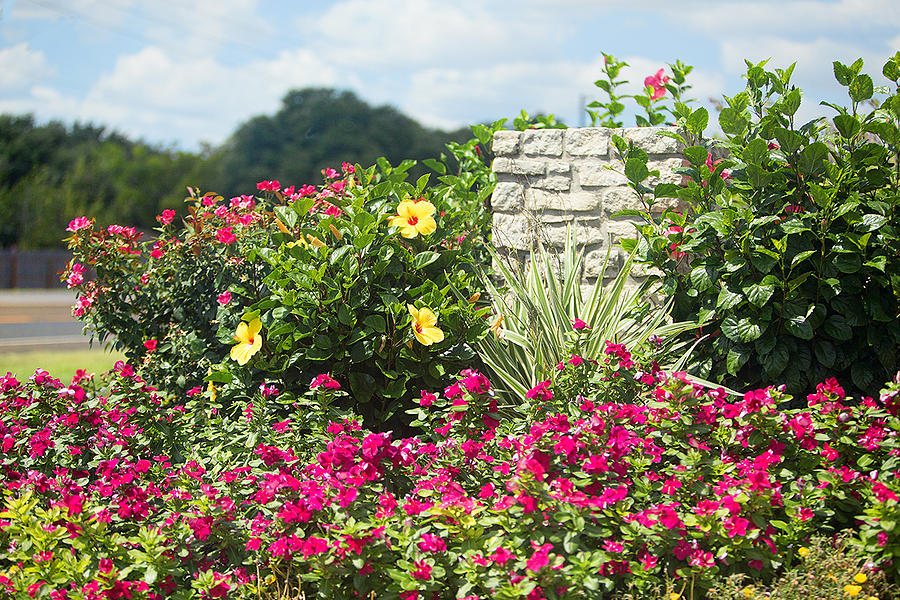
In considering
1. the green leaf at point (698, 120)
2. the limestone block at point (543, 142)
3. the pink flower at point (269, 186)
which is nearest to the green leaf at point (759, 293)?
the green leaf at point (698, 120)

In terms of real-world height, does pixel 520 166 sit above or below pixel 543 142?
below

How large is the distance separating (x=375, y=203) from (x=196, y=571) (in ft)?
6.51

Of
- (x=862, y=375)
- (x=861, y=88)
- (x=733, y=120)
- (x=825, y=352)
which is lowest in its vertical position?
(x=862, y=375)

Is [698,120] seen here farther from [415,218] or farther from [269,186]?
[269,186]

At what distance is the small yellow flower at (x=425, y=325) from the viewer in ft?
10.7

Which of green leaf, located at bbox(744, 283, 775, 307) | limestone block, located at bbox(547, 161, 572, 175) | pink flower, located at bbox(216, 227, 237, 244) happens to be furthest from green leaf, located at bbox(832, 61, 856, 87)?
pink flower, located at bbox(216, 227, 237, 244)

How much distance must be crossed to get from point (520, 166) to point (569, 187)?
0.36 metres

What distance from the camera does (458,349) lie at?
138 inches

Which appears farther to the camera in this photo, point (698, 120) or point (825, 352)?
point (698, 120)

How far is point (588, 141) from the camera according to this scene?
4.45m

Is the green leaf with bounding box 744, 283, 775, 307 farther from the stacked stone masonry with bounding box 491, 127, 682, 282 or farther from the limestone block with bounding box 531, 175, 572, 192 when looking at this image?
the limestone block with bounding box 531, 175, 572, 192

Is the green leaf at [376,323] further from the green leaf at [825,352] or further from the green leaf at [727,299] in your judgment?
the green leaf at [825,352]

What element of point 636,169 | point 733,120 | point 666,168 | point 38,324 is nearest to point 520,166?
point 666,168

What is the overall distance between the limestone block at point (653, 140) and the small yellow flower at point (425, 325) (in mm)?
1776
